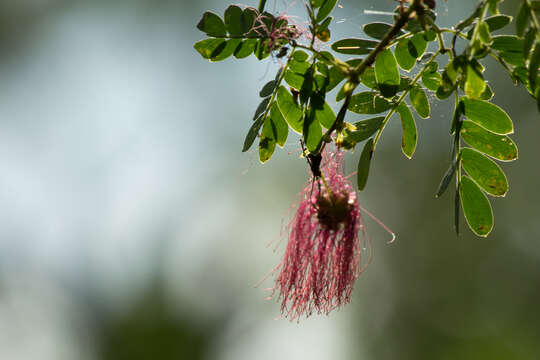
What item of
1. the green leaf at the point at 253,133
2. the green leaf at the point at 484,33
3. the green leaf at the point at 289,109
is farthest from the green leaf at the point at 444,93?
the green leaf at the point at 253,133

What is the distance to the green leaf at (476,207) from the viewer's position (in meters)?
1.55

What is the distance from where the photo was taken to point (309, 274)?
182 cm

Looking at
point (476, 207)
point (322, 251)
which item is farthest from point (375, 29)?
point (322, 251)

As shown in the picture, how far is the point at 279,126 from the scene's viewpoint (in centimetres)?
157

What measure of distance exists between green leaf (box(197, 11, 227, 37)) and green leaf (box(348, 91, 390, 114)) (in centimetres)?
36

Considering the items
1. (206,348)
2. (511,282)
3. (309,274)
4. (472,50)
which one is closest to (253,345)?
(206,348)

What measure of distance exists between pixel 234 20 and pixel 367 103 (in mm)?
389

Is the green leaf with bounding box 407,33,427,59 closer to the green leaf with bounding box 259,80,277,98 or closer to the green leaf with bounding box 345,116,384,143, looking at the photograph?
the green leaf with bounding box 345,116,384,143

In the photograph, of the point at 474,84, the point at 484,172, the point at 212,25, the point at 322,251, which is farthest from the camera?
the point at 322,251

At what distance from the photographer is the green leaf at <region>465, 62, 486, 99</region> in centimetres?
115

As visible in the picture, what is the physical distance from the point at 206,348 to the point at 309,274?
31.4 ft

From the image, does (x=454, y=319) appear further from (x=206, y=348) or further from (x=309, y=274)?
(x=309, y=274)

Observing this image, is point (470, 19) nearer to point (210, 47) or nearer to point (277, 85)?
point (277, 85)

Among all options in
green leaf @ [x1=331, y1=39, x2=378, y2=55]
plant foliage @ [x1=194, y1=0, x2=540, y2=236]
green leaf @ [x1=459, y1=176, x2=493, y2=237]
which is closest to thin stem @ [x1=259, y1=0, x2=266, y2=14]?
plant foliage @ [x1=194, y1=0, x2=540, y2=236]
